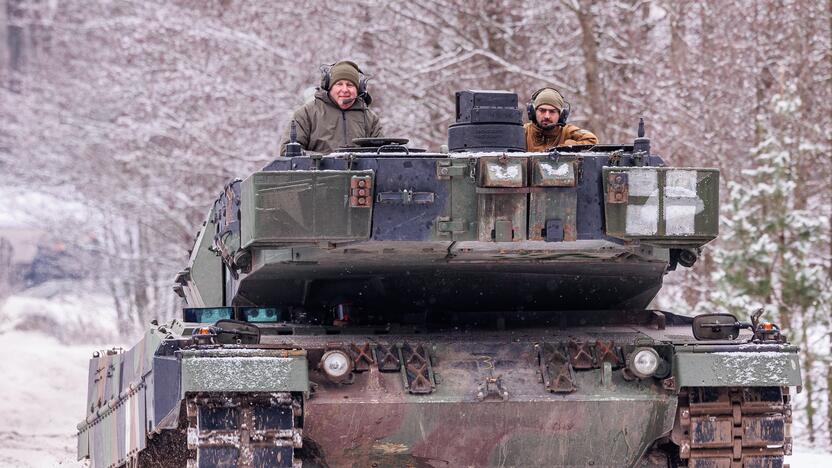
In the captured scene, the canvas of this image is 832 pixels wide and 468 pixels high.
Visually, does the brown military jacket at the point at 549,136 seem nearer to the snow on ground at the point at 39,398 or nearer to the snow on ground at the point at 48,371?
the snow on ground at the point at 48,371

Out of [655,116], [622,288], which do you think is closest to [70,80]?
[655,116]

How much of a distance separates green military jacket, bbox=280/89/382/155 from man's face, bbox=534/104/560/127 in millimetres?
1123

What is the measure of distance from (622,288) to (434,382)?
69.3 inches

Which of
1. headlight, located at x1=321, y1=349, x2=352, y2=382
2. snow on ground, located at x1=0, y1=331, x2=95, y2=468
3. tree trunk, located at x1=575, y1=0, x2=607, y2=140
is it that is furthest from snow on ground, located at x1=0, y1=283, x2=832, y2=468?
headlight, located at x1=321, y1=349, x2=352, y2=382

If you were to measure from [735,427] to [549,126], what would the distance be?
285 centimetres

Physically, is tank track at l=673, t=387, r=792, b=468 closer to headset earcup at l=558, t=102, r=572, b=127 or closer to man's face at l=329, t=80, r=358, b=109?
headset earcup at l=558, t=102, r=572, b=127

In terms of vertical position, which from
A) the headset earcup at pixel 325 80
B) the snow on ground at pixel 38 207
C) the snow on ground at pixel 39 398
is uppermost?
the headset earcup at pixel 325 80

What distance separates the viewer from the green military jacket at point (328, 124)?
413 inches

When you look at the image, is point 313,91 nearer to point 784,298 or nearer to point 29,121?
point 784,298

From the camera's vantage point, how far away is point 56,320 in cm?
2959

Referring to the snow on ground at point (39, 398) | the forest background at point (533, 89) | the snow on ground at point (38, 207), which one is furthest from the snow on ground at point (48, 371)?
the snow on ground at point (38, 207)

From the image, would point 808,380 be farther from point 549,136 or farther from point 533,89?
point 549,136

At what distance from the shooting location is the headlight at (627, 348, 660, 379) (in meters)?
8.63

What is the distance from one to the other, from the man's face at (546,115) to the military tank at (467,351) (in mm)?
1338
